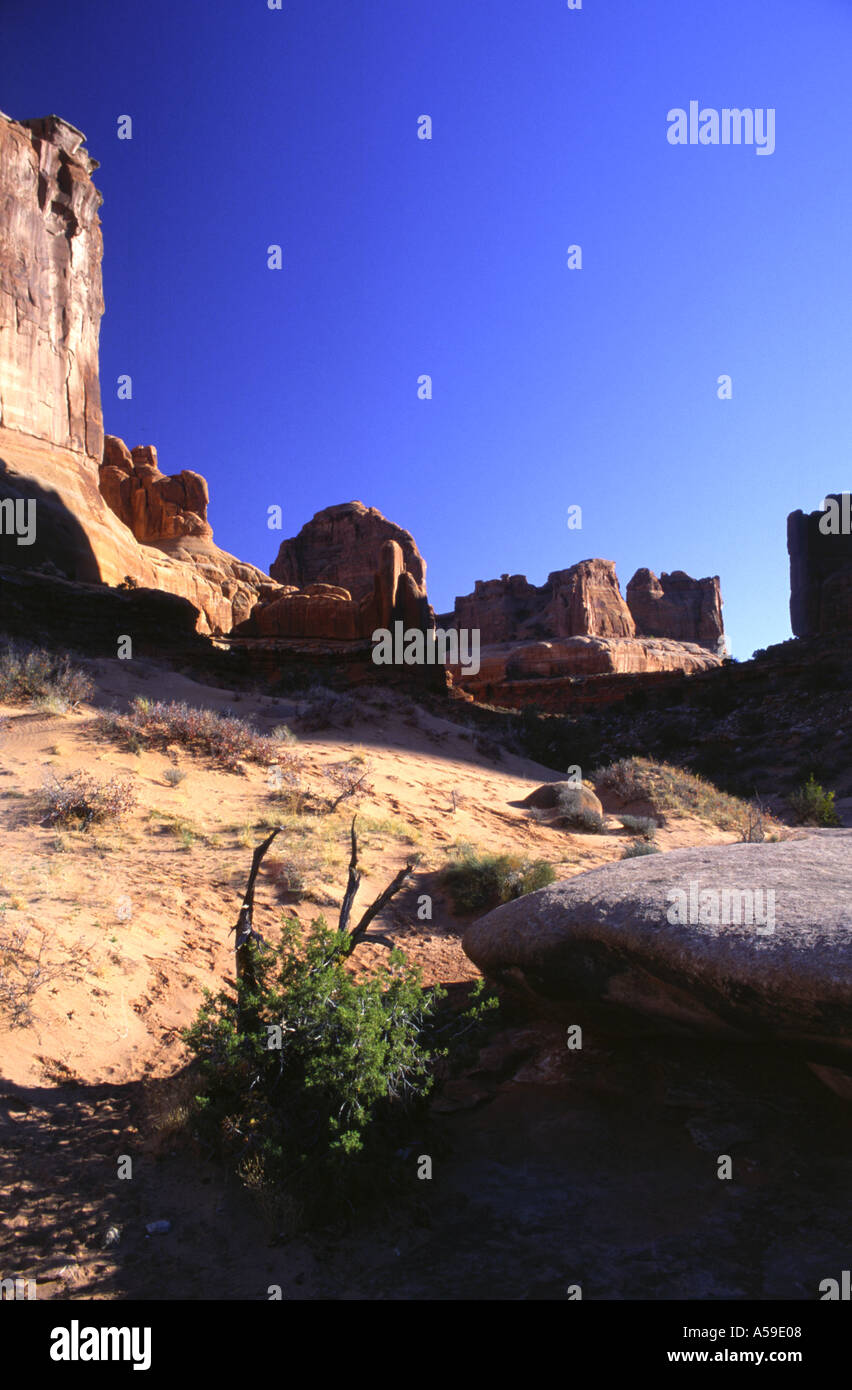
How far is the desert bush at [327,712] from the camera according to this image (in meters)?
16.5

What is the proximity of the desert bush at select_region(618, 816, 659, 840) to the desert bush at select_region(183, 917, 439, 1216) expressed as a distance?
8.48 metres

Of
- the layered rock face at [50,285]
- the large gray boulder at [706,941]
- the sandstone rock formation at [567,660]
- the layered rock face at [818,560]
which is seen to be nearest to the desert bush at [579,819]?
the large gray boulder at [706,941]

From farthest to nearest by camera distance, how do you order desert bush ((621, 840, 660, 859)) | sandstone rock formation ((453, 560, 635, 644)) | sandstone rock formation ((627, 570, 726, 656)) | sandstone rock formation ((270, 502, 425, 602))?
sandstone rock formation ((627, 570, 726, 656)) < sandstone rock formation ((453, 560, 635, 644)) < sandstone rock formation ((270, 502, 425, 602)) < desert bush ((621, 840, 660, 859))

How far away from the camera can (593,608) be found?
84688 millimetres

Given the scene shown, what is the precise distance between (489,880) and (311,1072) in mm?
4370

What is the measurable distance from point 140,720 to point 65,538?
59.5 feet

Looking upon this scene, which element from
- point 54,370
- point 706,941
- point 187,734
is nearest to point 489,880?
point 706,941

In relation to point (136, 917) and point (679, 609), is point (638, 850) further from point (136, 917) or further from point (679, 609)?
point (679, 609)

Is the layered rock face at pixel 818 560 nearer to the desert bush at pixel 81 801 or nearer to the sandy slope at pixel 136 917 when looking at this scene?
the sandy slope at pixel 136 917

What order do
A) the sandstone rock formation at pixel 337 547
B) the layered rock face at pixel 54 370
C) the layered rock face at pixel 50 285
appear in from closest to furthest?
the layered rock face at pixel 54 370 < the layered rock face at pixel 50 285 < the sandstone rock formation at pixel 337 547

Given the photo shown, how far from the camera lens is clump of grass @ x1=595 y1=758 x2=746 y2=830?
14234 millimetres

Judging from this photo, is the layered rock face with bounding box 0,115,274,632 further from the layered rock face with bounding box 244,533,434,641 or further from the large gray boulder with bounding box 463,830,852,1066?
the large gray boulder with bounding box 463,830,852,1066

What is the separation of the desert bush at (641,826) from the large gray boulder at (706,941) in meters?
6.50

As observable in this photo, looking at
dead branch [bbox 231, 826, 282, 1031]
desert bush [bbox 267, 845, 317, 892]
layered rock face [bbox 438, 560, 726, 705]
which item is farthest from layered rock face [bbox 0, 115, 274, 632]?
layered rock face [bbox 438, 560, 726, 705]
